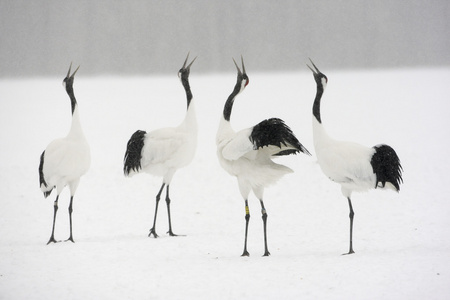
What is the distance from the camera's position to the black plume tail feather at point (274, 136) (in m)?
4.26

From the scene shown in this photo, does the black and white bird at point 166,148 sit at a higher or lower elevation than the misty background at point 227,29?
lower

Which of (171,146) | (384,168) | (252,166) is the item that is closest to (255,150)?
(252,166)

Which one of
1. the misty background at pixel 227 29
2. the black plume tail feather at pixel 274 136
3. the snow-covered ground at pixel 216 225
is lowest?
the snow-covered ground at pixel 216 225

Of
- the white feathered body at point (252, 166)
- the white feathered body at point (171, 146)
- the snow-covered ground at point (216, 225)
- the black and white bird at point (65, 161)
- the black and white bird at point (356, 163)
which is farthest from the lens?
the white feathered body at point (171, 146)

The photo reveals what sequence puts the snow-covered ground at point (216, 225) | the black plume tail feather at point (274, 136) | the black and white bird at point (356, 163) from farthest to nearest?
the black and white bird at point (356, 163)
the black plume tail feather at point (274, 136)
the snow-covered ground at point (216, 225)

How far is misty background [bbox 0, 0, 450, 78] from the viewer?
509 cm

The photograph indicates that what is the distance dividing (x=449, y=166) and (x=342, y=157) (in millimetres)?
2731

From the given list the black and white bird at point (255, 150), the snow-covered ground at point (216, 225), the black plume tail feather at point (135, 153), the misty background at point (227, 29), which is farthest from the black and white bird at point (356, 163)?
the black plume tail feather at point (135, 153)

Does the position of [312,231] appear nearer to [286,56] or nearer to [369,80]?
[286,56]

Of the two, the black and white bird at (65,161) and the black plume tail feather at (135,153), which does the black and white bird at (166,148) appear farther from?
the black and white bird at (65,161)

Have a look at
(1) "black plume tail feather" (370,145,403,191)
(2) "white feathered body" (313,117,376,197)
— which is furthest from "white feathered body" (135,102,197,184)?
(1) "black plume tail feather" (370,145,403,191)

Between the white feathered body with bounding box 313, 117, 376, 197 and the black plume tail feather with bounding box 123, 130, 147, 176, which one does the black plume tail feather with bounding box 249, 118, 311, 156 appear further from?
the black plume tail feather with bounding box 123, 130, 147, 176

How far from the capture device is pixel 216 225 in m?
5.64

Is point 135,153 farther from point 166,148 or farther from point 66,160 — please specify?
point 66,160
